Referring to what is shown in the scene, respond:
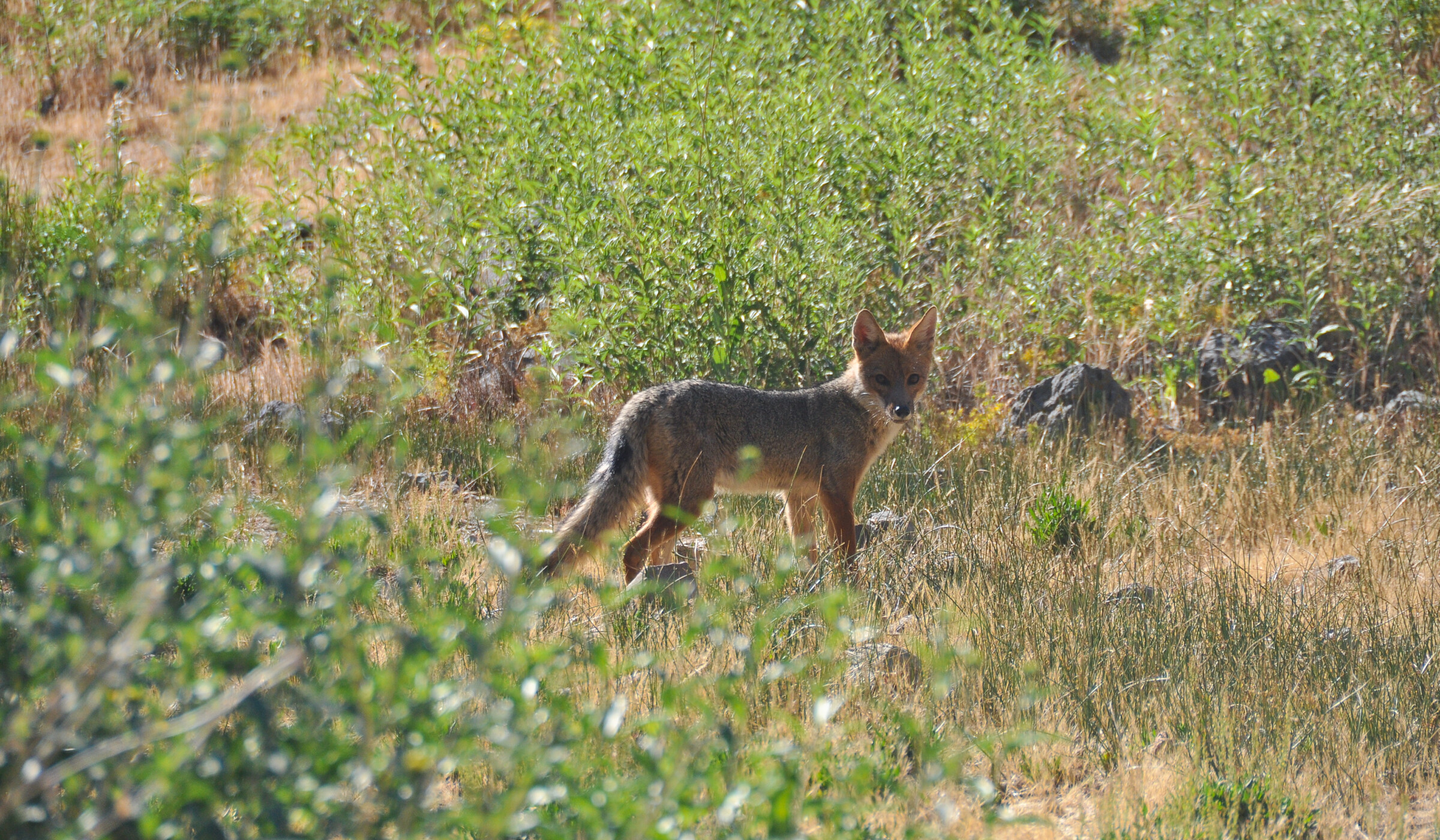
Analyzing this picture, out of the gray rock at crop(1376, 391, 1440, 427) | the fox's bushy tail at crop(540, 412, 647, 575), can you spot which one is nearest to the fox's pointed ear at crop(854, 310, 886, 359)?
the fox's bushy tail at crop(540, 412, 647, 575)

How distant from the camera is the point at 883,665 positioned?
4379 millimetres

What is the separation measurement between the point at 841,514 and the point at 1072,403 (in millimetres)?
2982

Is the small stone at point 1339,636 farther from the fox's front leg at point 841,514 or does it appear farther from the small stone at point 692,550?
the small stone at point 692,550

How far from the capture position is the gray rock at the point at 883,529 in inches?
246

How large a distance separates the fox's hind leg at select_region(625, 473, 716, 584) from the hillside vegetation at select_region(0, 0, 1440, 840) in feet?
0.72

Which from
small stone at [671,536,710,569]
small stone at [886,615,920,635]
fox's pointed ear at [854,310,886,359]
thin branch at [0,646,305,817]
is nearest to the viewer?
thin branch at [0,646,305,817]

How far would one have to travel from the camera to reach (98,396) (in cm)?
752

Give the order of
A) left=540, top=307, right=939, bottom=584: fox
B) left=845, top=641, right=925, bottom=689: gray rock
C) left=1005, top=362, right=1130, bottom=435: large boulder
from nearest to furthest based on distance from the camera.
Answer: left=845, top=641, right=925, bottom=689: gray rock, left=540, top=307, right=939, bottom=584: fox, left=1005, top=362, right=1130, bottom=435: large boulder

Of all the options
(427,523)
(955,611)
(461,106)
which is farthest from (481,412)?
(955,611)

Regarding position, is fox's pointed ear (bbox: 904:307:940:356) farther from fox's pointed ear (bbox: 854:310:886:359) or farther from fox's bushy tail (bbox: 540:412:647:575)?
fox's bushy tail (bbox: 540:412:647:575)

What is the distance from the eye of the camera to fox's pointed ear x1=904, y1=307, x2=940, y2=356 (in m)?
6.68

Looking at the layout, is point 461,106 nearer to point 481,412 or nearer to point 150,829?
point 481,412

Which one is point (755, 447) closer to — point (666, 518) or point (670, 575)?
point (666, 518)

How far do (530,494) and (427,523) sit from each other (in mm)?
4239
